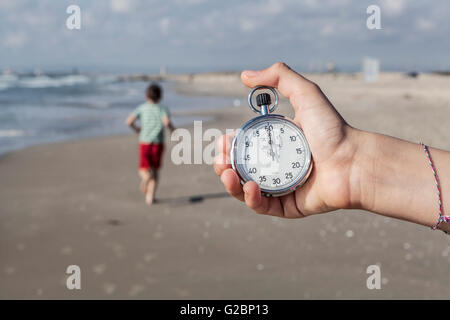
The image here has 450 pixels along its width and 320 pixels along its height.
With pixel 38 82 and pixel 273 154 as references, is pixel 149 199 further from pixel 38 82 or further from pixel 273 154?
pixel 38 82

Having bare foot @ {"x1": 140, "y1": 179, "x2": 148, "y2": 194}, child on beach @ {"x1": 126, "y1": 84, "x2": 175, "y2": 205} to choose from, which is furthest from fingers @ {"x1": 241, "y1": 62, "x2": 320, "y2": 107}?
bare foot @ {"x1": 140, "y1": 179, "x2": 148, "y2": 194}

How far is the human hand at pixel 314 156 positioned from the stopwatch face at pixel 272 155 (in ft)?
0.28

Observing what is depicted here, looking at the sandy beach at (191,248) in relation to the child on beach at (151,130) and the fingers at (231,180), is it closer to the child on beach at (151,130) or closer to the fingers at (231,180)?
the child on beach at (151,130)

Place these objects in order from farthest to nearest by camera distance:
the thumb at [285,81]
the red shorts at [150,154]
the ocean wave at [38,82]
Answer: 1. the ocean wave at [38,82]
2. the red shorts at [150,154]
3. the thumb at [285,81]

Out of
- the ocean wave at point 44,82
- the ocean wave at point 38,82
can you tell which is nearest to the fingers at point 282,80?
the ocean wave at point 38,82

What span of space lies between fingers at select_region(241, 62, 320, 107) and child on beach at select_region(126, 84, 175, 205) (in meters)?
4.70

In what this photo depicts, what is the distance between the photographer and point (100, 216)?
7.47 metres

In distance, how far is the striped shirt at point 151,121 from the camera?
306 inches

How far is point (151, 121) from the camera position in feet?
25.6

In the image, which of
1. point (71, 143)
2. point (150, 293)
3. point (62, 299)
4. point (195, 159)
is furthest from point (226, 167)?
point (71, 143)

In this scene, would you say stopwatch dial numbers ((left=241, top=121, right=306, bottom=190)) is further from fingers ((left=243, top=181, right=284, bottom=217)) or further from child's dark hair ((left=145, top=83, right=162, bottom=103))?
child's dark hair ((left=145, top=83, right=162, bottom=103))

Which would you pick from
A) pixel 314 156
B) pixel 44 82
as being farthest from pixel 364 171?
pixel 44 82
